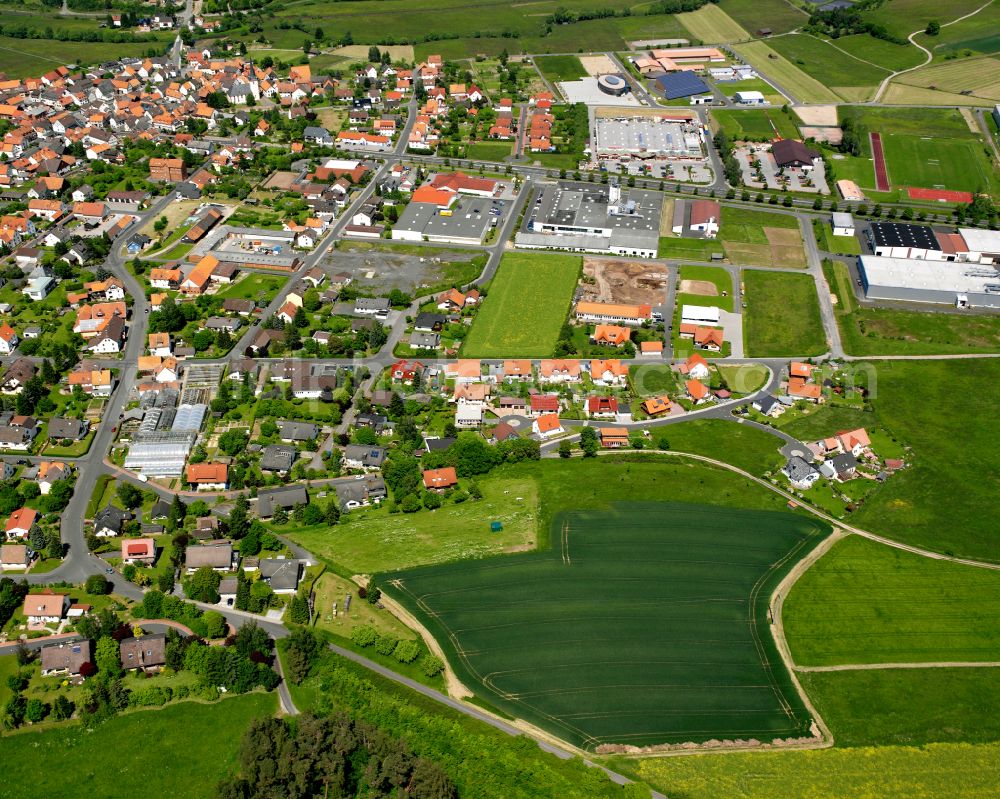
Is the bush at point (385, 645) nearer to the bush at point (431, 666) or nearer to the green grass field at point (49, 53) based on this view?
the bush at point (431, 666)

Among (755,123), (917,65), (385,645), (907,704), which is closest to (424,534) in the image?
(385,645)

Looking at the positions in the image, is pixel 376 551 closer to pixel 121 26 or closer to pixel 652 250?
pixel 652 250

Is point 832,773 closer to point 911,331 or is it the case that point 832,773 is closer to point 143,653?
point 143,653

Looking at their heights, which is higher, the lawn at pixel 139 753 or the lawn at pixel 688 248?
the lawn at pixel 688 248

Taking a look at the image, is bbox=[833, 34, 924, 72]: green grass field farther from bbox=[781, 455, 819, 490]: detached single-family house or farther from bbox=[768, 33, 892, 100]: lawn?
bbox=[781, 455, 819, 490]: detached single-family house

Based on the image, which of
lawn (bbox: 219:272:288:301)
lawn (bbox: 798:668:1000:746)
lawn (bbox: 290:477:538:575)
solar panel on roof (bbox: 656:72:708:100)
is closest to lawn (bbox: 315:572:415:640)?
lawn (bbox: 290:477:538:575)

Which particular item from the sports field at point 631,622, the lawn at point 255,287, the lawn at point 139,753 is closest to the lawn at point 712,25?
the lawn at point 255,287
